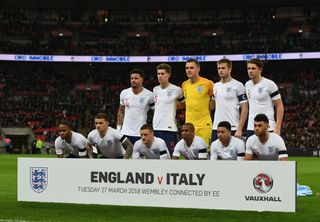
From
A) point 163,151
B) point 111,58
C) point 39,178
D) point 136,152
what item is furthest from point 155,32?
point 39,178

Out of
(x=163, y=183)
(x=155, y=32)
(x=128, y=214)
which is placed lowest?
(x=128, y=214)

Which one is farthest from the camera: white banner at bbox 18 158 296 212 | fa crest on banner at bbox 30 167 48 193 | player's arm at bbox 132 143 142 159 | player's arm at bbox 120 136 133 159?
player's arm at bbox 120 136 133 159

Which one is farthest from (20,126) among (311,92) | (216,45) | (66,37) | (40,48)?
(311,92)

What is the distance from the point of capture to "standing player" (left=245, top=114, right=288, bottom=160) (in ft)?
31.8

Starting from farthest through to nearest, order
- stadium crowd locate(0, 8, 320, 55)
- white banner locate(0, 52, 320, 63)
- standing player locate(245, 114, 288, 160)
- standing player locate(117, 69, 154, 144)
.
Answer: stadium crowd locate(0, 8, 320, 55), white banner locate(0, 52, 320, 63), standing player locate(117, 69, 154, 144), standing player locate(245, 114, 288, 160)

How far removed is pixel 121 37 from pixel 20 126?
15736 mm

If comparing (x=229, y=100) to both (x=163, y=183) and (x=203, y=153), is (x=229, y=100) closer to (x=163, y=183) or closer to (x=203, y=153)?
(x=203, y=153)

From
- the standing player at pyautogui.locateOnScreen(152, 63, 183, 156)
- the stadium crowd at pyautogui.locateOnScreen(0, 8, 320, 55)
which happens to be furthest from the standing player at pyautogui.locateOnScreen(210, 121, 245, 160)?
the stadium crowd at pyautogui.locateOnScreen(0, 8, 320, 55)

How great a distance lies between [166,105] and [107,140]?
133 centimetres

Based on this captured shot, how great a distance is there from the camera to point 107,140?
1138 centimetres

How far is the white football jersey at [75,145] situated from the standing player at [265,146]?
3.63 m

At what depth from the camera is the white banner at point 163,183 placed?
8.72 metres

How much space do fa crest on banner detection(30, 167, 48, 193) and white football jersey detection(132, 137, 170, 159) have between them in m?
1.68

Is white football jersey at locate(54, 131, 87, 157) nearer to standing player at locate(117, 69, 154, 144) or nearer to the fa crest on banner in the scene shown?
standing player at locate(117, 69, 154, 144)
